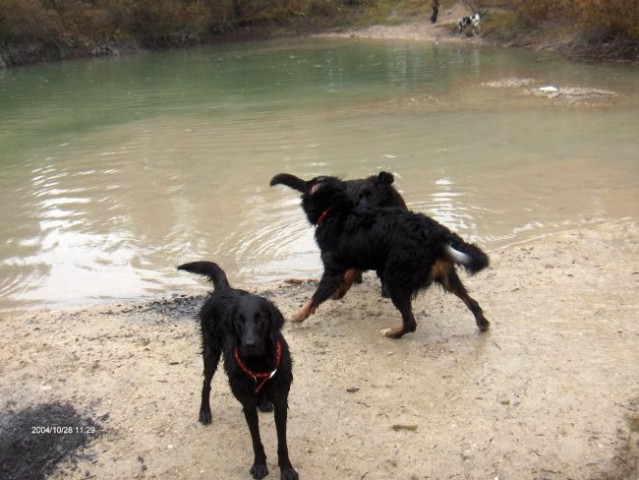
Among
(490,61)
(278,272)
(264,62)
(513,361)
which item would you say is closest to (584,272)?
(513,361)

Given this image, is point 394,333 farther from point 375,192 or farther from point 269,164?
point 269,164

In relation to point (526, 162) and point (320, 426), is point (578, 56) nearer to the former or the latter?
point (526, 162)

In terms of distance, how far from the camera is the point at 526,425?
13.3 ft

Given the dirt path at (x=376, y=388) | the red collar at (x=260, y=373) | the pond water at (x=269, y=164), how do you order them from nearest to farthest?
the red collar at (x=260, y=373) → the dirt path at (x=376, y=388) → the pond water at (x=269, y=164)

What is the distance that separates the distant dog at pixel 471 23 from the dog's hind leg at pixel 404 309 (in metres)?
31.3

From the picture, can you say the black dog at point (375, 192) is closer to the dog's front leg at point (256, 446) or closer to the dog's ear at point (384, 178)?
the dog's ear at point (384, 178)

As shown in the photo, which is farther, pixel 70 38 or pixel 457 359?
pixel 70 38

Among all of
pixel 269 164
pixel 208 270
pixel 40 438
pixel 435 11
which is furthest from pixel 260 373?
pixel 435 11

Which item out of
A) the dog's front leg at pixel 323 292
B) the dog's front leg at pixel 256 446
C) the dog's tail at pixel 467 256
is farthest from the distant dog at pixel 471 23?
the dog's front leg at pixel 256 446

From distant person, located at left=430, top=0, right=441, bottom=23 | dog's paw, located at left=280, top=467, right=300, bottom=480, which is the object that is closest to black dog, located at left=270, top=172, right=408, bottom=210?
dog's paw, located at left=280, top=467, right=300, bottom=480

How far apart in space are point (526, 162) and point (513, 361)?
6.02 m

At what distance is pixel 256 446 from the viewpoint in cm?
382

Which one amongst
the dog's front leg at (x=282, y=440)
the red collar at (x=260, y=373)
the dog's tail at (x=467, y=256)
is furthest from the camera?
the dog's tail at (x=467, y=256)

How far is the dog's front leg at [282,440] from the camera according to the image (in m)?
3.72
